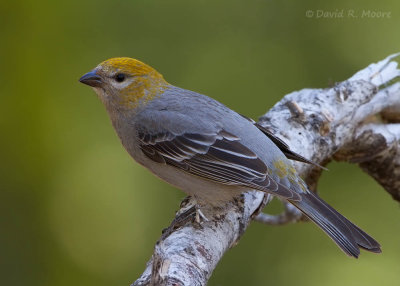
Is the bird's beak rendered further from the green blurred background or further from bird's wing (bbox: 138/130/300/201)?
the green blurred background

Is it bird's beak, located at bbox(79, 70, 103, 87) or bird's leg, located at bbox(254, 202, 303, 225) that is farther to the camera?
bird's leg, located at bbox(254, 202, 303, 225)

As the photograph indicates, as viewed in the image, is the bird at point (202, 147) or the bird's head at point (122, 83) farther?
the bird's head at point (122, 83)

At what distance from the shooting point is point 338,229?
4.14 metres

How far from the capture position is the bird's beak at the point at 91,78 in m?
4.69

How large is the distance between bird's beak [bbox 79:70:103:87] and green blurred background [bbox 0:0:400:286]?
1.76m

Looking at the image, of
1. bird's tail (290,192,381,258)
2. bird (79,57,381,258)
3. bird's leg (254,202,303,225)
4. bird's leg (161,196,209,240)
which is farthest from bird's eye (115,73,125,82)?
bird's leg (254,202,303,225)

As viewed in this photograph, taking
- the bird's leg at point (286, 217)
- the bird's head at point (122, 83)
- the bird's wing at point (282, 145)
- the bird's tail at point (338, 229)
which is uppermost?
the bird's head at point (122, 83)

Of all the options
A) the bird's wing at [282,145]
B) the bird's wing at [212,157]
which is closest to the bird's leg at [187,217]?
the bird's wing at [212,157]

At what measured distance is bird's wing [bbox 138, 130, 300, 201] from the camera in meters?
4.20

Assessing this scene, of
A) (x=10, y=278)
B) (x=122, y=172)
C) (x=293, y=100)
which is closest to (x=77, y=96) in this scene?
(x=122, y=172)

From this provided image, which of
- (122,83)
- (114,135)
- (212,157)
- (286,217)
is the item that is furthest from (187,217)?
(114,135)

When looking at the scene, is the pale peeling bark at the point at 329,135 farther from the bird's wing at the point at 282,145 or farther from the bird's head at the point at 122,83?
the bird's head at the point at 122,83

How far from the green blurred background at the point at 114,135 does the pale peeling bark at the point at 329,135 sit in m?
1.22

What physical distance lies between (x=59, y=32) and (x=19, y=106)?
0.97 metres
